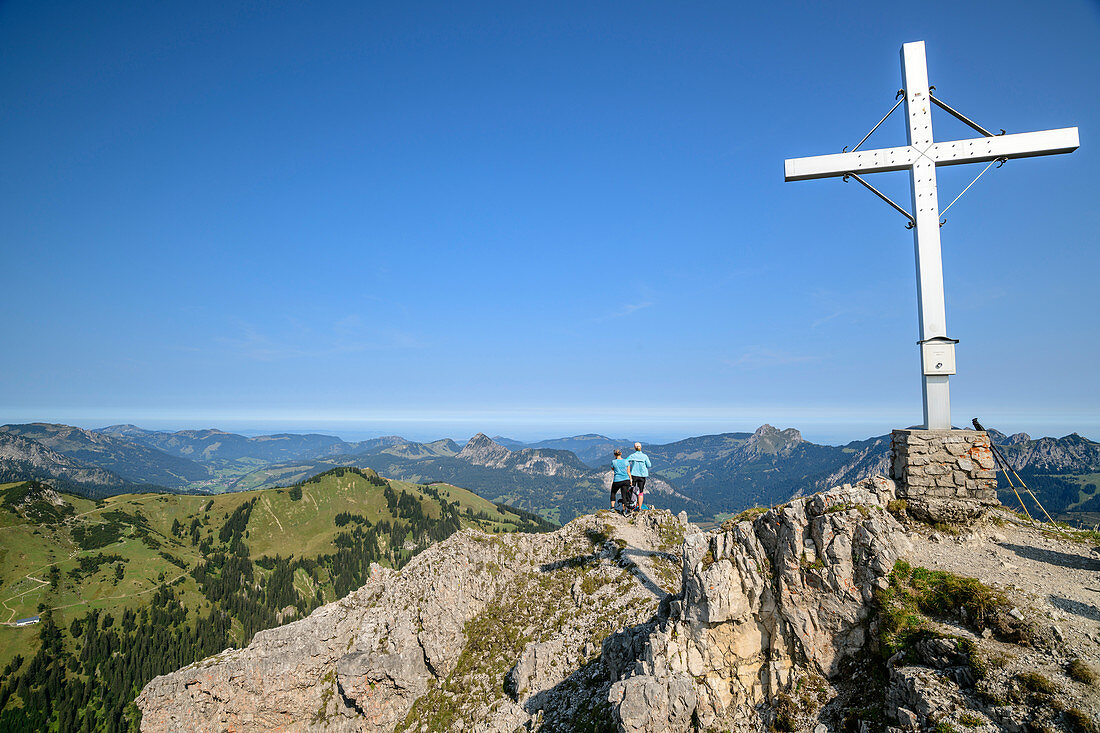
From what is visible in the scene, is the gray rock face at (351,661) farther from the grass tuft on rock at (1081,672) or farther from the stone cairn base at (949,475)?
the grass tuft on rock at (1081,672)

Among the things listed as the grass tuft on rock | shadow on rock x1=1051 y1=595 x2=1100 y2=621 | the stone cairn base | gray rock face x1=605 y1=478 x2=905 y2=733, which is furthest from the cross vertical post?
the grass tuft on rock

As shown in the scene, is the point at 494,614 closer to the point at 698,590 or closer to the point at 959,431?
the point at 698,590

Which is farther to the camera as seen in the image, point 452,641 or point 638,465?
point 452,641

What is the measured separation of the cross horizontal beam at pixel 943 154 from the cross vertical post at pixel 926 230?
347mm

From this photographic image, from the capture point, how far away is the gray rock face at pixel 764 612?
11562 millimetres

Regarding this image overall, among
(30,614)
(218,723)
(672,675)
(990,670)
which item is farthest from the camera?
(30,614)

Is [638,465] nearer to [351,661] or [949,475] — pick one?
[949,475]

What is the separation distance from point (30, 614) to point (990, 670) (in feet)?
795

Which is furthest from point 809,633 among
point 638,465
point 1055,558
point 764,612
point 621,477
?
point 621,477

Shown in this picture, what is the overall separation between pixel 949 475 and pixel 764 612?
252 inches

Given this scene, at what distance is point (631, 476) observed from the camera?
88.7 ft

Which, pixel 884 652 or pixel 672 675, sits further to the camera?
pixel 672 675

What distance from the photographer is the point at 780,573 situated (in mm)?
13062

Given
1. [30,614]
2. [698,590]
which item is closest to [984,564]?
[698,590]
